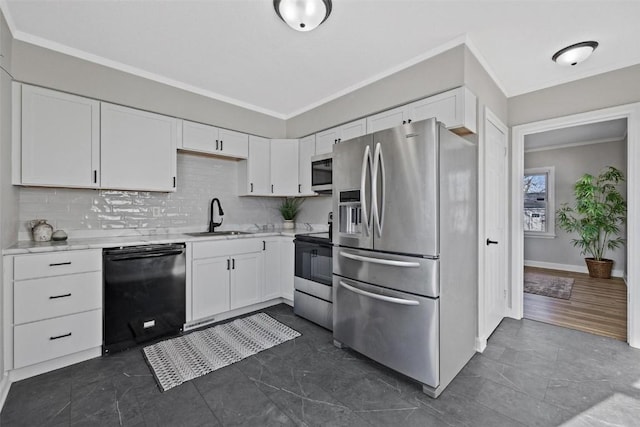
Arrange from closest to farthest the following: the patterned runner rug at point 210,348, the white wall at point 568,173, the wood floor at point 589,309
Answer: the patterned runner rug at point 210,348 < the wood floor at point 589,309 < the white wall at point 568,173

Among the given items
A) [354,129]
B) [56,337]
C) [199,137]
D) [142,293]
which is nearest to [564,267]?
[354,129]

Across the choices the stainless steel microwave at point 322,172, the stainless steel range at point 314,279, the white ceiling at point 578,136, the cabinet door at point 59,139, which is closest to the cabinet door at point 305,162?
the stainless steel microwave at point 322,172

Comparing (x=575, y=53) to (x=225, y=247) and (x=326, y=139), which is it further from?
(x=225, y=247)

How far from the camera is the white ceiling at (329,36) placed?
1983mm

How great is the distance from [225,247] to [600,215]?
6132mm

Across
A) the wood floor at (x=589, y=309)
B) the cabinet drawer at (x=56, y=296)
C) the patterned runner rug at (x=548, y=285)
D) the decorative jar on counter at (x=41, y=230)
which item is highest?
the decorative jar on counter at (x=41, y=230)

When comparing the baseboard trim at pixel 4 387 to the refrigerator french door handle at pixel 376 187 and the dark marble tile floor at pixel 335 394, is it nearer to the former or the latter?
the dark marble tile floor at pixel 335 394

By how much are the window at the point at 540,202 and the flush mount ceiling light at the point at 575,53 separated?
3.95 metres

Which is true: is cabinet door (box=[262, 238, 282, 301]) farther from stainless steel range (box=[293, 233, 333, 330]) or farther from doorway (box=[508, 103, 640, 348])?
doorway (box=[508, 103, 640, 348])

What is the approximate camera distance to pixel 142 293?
2.56 m

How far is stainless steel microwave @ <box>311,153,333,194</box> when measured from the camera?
316 centimetres

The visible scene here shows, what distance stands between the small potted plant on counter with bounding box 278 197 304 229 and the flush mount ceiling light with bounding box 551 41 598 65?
319 cm

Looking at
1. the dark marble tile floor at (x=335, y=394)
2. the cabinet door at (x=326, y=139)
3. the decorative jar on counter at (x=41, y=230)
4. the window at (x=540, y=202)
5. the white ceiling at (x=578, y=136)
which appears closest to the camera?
the dark marble tile floor at (x=335, y=394)

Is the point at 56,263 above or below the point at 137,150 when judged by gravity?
below
